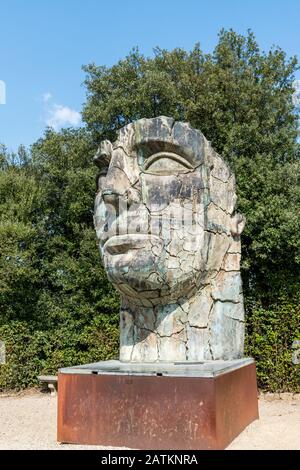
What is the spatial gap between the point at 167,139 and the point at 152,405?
2442 millimetres

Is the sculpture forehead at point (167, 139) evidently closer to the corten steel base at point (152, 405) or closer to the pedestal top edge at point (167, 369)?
the pedestal top edge at point (167, 369)

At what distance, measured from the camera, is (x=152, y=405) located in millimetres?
4062

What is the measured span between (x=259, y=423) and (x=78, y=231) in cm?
753

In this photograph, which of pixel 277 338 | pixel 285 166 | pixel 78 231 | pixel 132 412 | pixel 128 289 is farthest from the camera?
pixel 78 231

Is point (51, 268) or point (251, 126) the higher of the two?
point (251, 126)

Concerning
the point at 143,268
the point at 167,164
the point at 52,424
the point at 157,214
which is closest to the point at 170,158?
the point at 167,164

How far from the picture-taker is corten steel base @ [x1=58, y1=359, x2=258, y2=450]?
390 cm

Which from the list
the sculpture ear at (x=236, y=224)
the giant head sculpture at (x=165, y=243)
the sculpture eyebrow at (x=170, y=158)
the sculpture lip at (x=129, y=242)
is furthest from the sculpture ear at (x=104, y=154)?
the sculpture ear at (x=236, y=224)

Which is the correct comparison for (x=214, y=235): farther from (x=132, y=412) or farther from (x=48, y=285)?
(x=48, y=285)

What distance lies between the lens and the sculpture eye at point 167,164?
15.8 ft

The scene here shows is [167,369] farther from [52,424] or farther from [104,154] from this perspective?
[52,424]

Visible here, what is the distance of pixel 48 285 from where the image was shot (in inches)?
474

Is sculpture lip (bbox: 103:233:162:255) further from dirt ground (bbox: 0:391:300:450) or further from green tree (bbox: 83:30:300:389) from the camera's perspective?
green tree (bbox: 83:30:300:389)

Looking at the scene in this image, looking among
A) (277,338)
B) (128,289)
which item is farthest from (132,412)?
(277,338)
